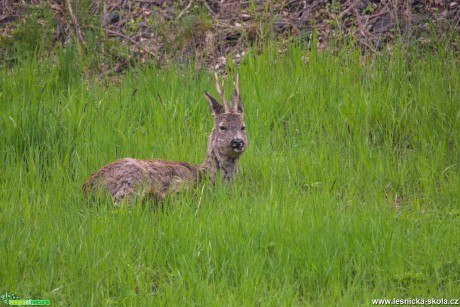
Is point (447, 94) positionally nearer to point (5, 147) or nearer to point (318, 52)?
point (318, 52)

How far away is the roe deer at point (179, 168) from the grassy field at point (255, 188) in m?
0.22

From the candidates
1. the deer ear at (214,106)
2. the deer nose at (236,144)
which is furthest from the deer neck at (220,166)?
the deer ear at (214,106)

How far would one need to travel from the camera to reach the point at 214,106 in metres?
9.49

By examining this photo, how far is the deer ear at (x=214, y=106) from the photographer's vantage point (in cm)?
943

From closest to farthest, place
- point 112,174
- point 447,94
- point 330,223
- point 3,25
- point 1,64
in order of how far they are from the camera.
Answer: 1. point 330,223
2. point 112,174
3. point 447,94
4. point 1,64
5. point 3,25

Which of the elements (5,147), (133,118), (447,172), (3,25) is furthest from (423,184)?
(3,25)

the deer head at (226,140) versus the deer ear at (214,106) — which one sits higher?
the deer ear at (214,106)

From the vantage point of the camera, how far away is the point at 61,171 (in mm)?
8906

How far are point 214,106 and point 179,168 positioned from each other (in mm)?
1007

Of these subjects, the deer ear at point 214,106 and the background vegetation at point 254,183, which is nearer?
the background vegetation at point 254,183

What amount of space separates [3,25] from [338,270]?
8482mm

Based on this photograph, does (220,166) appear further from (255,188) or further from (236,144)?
(255,188)

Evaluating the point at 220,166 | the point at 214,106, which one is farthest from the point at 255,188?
the point at 214,106

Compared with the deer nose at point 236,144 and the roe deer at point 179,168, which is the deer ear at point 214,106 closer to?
the roe deer at point 179,168
